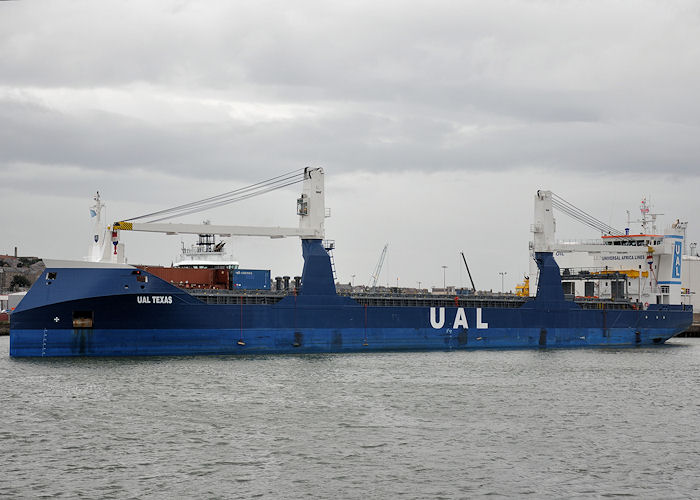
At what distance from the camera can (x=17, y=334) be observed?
1363 inches

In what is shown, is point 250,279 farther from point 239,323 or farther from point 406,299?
point 406,299

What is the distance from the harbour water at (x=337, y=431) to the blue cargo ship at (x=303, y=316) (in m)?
1.99

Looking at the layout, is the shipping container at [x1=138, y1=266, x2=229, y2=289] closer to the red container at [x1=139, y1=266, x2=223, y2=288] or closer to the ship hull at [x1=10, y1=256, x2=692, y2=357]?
the red container at [x1=139, y1=266, x2=223, y2=288]

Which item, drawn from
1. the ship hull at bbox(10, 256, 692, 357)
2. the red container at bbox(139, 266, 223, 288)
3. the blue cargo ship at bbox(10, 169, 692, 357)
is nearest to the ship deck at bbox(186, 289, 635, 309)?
the blue cargo ship at bbox(10, 169, 692, 357)

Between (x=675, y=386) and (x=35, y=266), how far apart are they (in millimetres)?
130502

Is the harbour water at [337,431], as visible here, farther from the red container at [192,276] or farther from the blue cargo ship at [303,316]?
the red container at [192,276]

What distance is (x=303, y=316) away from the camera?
40.1 meters

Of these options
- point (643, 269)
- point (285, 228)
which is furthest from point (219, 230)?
point (643, 269)

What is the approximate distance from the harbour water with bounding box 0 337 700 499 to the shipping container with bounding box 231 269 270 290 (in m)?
8.93

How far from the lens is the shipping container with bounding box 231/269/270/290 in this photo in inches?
1666

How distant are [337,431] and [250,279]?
22626 mm

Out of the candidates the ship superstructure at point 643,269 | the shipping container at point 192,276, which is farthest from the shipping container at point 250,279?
the ship superstructure at point 643,269

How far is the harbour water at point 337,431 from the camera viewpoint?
1611 cm

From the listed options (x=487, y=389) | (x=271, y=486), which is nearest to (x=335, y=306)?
(x=487, y=389)
